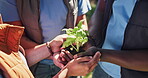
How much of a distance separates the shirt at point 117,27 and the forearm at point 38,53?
59 centimetres

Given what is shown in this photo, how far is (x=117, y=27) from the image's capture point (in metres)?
1.89

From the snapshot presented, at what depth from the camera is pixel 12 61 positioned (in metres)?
1.55

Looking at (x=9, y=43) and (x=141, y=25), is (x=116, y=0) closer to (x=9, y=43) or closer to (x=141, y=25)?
(x=141, y=25)

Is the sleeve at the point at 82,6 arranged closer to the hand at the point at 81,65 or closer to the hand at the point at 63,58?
the hand at the point at 63,58

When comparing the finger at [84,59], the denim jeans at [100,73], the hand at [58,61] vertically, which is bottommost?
the denim jeans at [100,73]

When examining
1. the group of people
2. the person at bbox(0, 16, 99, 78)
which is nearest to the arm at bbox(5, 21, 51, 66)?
the group of people

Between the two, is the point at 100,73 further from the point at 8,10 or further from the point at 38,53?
the point at 8,10

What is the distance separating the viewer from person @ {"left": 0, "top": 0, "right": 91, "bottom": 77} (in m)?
2.12

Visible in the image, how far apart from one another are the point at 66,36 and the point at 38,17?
1.08 ft

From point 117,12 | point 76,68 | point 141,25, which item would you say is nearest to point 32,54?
point 76,68

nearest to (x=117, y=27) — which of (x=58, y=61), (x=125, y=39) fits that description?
(x=125, y=39)

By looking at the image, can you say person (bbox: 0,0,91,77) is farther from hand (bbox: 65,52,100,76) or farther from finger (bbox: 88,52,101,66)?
finger (bbox: 88,52,101,66)

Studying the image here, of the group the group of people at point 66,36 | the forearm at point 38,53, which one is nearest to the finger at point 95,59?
the group of people at point 66,36

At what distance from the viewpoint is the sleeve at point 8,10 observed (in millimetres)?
2104
